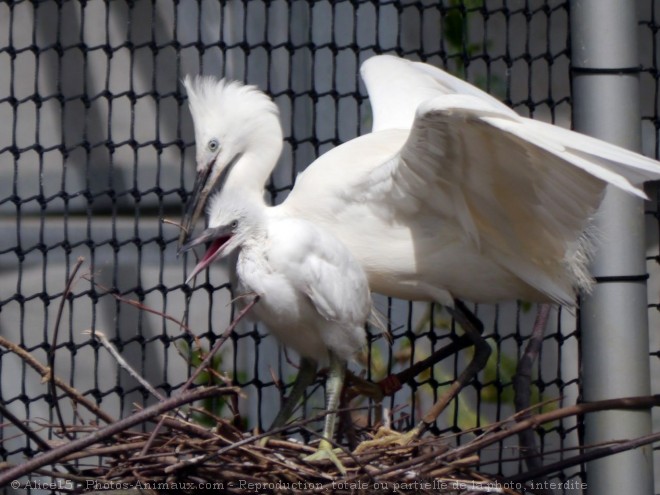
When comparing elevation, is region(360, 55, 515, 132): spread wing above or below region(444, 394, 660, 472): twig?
above

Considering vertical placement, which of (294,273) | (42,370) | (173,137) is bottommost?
(42,370)

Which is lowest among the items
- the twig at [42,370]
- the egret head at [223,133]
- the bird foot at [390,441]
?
the bird foot at [390,441]

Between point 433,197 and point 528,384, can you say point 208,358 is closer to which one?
point 433,197

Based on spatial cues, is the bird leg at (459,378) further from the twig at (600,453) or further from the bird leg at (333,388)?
the twig at (600,453)

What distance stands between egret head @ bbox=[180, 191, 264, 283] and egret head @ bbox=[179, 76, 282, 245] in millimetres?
196

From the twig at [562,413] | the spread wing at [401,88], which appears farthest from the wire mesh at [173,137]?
the twig at [562,413]

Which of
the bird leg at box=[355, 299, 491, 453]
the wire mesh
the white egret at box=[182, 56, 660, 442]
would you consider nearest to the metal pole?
the white egret at box=[182, 56, 660, 442]

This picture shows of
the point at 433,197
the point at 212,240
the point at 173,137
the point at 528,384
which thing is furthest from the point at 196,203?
the point at 173,137

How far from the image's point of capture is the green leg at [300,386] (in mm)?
2150

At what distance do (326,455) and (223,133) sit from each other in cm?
62

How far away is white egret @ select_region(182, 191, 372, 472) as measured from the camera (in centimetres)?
192

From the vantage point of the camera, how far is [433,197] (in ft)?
6.71

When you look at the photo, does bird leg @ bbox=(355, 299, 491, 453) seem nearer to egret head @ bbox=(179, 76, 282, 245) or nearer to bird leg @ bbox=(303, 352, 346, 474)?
bird leg @ bbox=(303, 352, 346, 474)

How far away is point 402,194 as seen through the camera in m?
2.04
